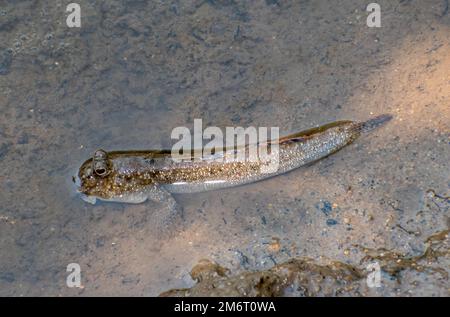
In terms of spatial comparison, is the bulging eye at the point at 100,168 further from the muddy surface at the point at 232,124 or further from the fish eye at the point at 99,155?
the muddy surface at the point at 232,124

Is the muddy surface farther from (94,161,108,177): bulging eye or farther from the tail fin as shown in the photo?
(94,161,108,177): bulging eye

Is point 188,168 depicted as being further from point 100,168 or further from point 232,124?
point 100,168

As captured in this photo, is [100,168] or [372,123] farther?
[372,123]

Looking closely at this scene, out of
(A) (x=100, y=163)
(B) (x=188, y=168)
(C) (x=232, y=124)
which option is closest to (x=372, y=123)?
(C) (x=232, y=124)

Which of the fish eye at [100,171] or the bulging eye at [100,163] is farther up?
the bulging eye at [100,163]

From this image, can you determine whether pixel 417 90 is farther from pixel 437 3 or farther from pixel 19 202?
pixel 19 202

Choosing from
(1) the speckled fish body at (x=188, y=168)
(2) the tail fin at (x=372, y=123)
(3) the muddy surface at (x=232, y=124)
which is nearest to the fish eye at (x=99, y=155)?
(1) the speckled fish body at (x=188, y=168)
